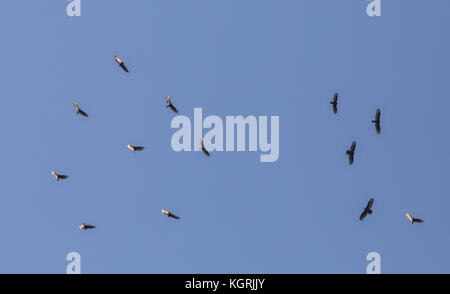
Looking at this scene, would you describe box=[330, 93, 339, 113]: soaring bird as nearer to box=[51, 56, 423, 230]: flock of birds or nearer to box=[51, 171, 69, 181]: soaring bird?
box=[51, 56, 423, 230]: flock of birds

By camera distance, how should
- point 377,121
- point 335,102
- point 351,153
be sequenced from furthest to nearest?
point 377,121, point 351,153, point 335,102

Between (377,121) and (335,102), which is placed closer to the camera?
(335,102)

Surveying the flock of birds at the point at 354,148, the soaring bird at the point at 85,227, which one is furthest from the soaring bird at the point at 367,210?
the soaring bird at the point at 85,227

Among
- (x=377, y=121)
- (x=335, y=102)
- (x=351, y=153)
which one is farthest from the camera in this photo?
(x=377, y=121)

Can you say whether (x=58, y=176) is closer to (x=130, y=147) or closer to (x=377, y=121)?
(x=130, y=147)

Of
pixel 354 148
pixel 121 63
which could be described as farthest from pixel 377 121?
pixel 121 63

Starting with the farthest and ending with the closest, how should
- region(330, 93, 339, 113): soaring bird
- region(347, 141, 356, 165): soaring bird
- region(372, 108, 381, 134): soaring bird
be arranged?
region(372, 108, 381, 134): soaring bird < region(347, 141, 356, 165): soaring bird < region(330, 93, 339, 113): soaring bird

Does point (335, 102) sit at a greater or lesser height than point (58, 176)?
greater

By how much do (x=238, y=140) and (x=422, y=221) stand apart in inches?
534

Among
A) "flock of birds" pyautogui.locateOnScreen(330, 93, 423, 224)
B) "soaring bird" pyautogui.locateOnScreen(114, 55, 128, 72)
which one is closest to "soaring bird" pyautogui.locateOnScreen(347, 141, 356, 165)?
"flock of birds" pyautogui.locateOnScreen(330, 93, 423, 224)

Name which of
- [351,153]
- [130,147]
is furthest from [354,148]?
[130,147]

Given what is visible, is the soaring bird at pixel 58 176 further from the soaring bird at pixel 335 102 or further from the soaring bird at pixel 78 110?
the soaring bird at pixel 335 102

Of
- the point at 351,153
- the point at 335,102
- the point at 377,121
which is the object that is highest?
the point at 335,102

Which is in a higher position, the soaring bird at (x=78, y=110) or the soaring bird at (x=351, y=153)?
the soaring bird at (x=78, y=110)
